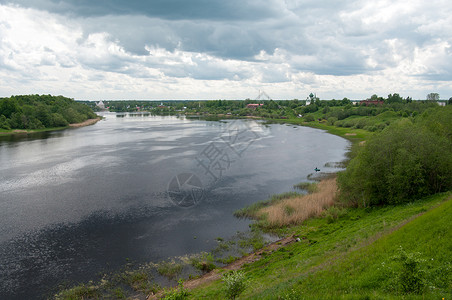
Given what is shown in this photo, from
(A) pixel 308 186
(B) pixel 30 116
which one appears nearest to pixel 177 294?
(A) pixel 308 186

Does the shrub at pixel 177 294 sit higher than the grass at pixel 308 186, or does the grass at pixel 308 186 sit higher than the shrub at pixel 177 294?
the grass at pixel 308 186

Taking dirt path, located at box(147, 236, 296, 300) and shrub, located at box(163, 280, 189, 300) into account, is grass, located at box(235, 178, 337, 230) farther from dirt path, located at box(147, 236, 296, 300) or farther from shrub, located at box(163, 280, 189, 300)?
shrub, located at box(163, 280, 189, 300)

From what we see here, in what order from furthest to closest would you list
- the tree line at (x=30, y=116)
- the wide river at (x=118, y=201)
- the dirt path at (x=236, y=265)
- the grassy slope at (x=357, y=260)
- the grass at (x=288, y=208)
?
the tree line at (x=30, y=116), the grass at (x=288, y=208), the wide river at (x=118, y=201), the dirt path at (x=236, y=265), the grassy slope at (x=357, y=260)

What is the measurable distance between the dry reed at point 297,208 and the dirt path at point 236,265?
118 inches

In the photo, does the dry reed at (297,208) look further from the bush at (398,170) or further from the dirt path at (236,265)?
the dirt path at (236,265)

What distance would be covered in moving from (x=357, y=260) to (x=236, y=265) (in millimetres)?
8551

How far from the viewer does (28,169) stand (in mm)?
44031

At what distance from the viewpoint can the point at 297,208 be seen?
26.9 metres

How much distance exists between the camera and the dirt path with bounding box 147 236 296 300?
17.0 metres

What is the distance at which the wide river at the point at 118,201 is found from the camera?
20.4m

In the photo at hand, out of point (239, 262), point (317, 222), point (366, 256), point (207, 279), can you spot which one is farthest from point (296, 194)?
point (366, 256)

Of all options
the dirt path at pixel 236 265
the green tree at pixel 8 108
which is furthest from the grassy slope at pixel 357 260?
the green tree at pixel 8 108

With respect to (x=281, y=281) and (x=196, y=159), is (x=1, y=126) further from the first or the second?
(x=281, y=281)

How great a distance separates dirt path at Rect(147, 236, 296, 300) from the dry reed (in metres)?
2.99
